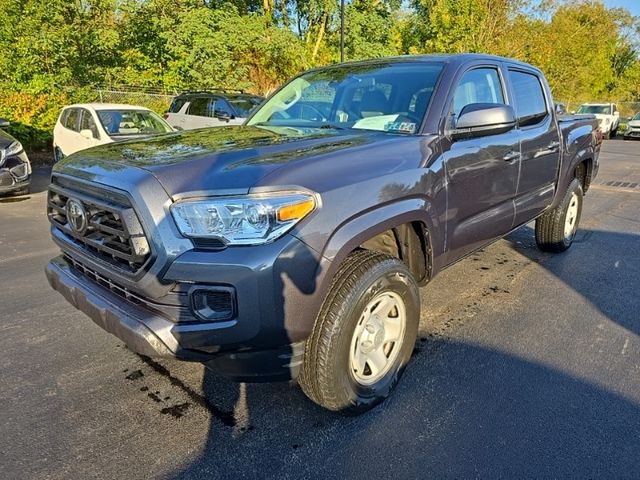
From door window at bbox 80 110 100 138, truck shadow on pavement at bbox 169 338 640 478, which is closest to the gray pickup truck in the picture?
truck shadow on pavement at bbox 169 338 640 478

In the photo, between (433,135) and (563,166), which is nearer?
(433,135)

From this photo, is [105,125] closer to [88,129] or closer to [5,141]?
[88,129]

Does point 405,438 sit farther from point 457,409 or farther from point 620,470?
point 620,470

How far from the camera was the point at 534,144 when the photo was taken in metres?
Result: 3.96

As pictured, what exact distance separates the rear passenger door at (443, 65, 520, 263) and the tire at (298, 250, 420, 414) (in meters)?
0.64

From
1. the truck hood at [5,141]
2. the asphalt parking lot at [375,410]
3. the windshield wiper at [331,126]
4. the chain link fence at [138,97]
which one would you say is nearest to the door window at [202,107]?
the chain link fence at [138,97]

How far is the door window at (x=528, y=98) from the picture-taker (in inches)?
155

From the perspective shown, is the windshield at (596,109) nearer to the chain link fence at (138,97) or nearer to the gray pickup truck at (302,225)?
the chain link fence at (138,97)

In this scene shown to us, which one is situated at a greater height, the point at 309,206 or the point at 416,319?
the point at 309,206

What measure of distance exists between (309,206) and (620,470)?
1.85 metres

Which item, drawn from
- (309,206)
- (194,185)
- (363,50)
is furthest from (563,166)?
(363,50)

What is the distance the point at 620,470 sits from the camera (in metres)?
2.19

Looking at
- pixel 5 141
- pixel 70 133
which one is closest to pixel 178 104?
pixel 70 133

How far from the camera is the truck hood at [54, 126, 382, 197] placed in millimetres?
2068
